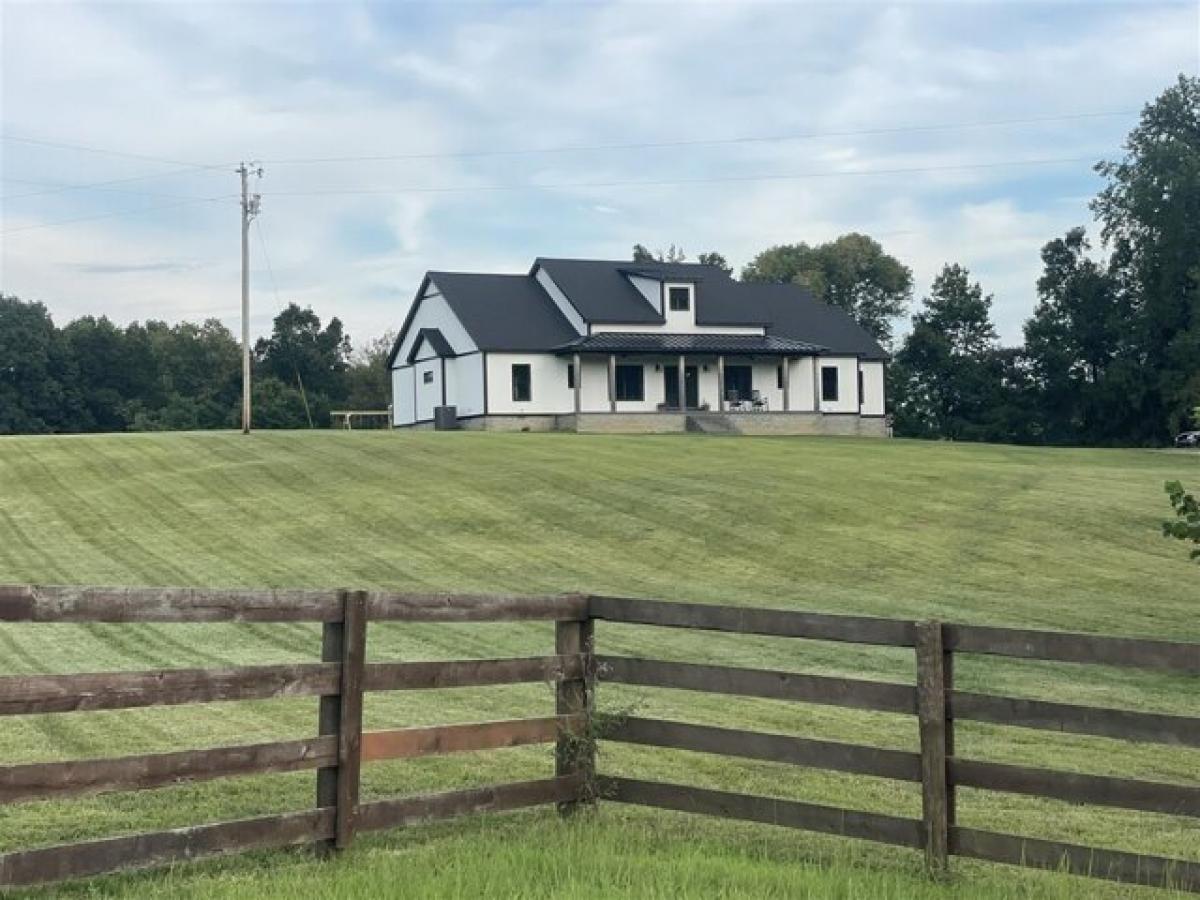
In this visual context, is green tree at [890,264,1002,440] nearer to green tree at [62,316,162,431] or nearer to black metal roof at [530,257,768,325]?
black metal roof at [530,257,768,325]

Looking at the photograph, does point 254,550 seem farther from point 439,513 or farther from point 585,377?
point 585,377

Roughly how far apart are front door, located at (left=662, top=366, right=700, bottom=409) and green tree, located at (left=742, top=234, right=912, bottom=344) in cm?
3819

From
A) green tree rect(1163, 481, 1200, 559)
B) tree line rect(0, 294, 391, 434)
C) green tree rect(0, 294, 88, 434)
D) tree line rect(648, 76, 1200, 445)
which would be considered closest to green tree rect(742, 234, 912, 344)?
tree line rect(648, 76, 1200, 445)

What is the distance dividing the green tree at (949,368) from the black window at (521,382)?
33.1 m

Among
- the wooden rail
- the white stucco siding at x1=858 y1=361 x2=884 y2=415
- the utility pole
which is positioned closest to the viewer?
the wooden rail

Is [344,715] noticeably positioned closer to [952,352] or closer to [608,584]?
[608,584]

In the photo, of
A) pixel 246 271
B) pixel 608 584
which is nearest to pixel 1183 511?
pixel 608 584

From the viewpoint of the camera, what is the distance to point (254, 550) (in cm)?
2630

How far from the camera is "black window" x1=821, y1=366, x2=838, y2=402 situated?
66438 millimetres

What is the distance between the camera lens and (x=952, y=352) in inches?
3467

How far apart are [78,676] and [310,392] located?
93417mm

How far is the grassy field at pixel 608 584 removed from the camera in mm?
7578

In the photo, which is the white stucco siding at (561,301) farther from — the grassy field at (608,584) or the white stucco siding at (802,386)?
the grassy field at (608,584)

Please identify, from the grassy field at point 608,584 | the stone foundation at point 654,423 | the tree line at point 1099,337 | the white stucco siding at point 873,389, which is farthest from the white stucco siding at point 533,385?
the tree line at point 1099,337
